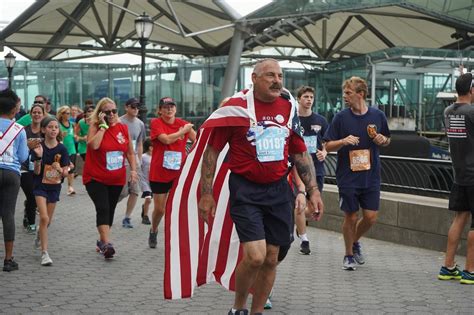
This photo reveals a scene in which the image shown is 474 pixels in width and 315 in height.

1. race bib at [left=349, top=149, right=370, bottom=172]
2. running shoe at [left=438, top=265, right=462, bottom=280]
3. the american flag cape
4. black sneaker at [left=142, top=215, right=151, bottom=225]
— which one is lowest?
black sneaker at [left=142, top=215, right=151, bottom=225]

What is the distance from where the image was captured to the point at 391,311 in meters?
6.83

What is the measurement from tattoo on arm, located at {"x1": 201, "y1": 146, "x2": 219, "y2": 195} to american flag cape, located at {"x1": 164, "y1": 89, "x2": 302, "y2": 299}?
0.41 meters

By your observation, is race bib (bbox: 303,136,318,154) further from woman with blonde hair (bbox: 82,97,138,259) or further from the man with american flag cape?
the man with american flag cape

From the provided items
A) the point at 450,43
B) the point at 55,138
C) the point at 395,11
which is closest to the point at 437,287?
the point at 55,138

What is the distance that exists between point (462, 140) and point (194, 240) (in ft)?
9.49

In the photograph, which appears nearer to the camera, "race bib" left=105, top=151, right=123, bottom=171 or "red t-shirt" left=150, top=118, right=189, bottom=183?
"race bib" left=105, top=151, right=123, bottom=171

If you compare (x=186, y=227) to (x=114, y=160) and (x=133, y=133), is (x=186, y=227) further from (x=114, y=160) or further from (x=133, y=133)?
(x=133, y=133)

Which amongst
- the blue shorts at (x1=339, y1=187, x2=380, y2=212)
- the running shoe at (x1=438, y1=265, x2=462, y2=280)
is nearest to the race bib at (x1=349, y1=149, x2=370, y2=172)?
the blue shorts at (x1=339, y1=187, x2=380, y2=212)

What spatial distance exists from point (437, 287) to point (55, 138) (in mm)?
4691

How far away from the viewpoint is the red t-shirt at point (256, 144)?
5.93 meters

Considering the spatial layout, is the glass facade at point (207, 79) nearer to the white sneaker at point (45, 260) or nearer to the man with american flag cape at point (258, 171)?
the white sneaker at point (45, 260)

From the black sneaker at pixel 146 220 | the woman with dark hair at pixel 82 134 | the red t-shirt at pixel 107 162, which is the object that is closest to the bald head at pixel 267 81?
the red t-shirt at pixel 107 162

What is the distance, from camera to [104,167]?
372 inches

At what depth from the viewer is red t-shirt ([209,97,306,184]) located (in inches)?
233
